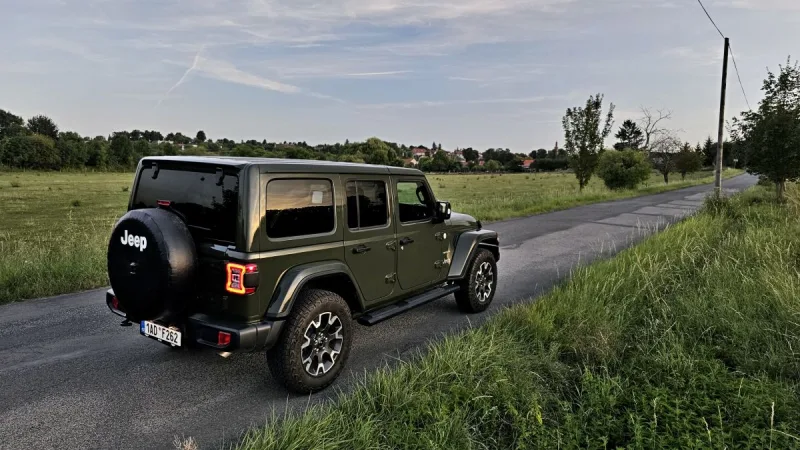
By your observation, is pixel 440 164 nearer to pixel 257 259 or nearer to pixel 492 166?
pixel 492 166

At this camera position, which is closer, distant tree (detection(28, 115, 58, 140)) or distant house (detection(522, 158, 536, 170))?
distant tree (detection(28, 115, 58, 140))

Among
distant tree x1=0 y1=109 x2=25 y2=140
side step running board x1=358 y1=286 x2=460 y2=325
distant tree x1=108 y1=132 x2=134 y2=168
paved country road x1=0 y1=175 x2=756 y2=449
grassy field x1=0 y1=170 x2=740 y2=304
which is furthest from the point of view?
distant tree x1=0 y1=109 x2=25 y2=140

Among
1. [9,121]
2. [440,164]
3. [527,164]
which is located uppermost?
[9,121]

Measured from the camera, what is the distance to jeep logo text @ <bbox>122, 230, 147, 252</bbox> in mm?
3209

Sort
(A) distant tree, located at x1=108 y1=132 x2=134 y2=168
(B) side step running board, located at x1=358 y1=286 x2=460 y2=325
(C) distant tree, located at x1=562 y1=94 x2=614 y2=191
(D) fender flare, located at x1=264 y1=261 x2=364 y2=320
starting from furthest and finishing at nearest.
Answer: (A) distant tree, located at x1=108 y1=132 x2=134 y2=168 → (C) distant tree, located at x1=562 y1=94 x2=614 y2=191 → (B) side step running board, located at x1=358 y1=286 x2=460 y2=325 → (D) fender flare, located at x1=264 y1=261 x2=364 y2=320

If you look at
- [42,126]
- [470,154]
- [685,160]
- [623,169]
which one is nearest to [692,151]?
[685,160]

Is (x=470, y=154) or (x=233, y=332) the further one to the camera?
(x=470, y=154)

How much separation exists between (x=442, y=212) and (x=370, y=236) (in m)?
1.21

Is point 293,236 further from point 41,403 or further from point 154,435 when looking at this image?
point 41,403

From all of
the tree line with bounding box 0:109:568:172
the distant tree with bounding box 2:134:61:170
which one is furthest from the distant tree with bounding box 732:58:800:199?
the distant tree with bounding box 2:134:61:170

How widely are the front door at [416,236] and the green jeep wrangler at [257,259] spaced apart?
28cm

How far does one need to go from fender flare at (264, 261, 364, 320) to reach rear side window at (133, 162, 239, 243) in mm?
489

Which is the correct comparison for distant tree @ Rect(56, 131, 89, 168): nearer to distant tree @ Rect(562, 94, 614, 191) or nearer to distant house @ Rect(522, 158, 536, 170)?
distant tree @ Rect(562, 94, 614, 191)

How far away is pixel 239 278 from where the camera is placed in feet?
10.3
